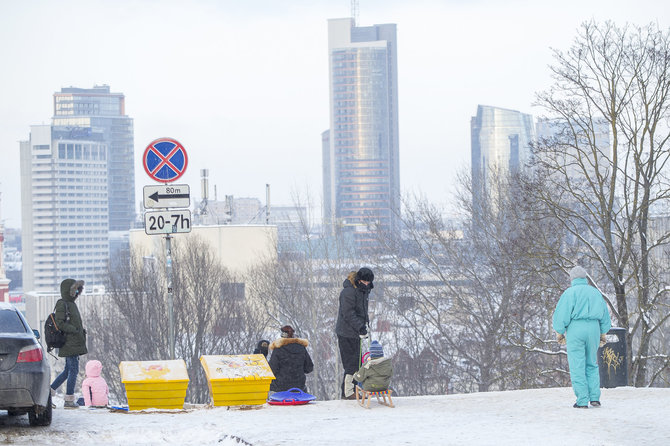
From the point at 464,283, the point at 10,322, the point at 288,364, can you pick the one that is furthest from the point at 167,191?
the point at 464,283

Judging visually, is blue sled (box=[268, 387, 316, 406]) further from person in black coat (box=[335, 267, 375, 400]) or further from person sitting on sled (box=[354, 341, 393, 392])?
person sitting on sled (box=[354, 341, 393, 392])

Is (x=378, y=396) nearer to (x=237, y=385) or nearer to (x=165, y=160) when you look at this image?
(x=237, y=385)

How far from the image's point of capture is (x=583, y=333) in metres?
10.8

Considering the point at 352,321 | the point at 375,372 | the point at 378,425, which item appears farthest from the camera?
the point at 352,321

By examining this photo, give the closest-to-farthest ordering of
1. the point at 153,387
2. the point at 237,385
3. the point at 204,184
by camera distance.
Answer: the point at 237,385
the point at 153,387
the point at 204,184

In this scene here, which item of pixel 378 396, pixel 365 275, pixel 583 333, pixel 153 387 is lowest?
pixel 378 396

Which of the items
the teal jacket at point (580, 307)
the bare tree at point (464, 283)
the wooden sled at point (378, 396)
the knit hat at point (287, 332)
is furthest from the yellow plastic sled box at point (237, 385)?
the bare tree at point (464, 283)

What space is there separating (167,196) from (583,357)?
6.04m

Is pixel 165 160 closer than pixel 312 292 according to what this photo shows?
Yes

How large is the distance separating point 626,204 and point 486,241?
1898cm

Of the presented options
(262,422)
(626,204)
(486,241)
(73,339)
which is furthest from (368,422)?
(486,241)

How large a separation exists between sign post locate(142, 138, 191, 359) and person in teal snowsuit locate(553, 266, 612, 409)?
5211mm

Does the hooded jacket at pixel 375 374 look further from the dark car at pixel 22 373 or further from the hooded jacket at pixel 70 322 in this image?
the hooded jacket at pixel 70 322

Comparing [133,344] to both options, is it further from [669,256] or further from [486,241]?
[669,256]
